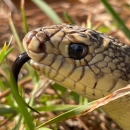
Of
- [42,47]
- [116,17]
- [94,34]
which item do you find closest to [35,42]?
[42,47]

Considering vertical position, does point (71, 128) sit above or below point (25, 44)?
below

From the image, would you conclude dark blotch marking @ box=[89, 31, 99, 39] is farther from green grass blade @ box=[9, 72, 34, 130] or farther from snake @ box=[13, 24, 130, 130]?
green grass blade @ box=[9, 72, 34, 130]

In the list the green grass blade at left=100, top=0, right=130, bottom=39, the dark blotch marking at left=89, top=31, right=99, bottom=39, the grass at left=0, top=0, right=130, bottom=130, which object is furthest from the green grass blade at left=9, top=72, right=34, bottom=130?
the green grass blade at left=100, top=0, right=130, bottom=39

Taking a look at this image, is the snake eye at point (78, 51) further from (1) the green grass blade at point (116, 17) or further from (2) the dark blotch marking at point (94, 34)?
(1) the green grass blade at point (116, 17)

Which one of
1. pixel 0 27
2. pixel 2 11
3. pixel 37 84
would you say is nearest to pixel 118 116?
pixel 37 84

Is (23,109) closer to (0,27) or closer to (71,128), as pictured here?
(71,128)

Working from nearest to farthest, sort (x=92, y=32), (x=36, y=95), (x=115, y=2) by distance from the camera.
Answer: (x=92, y=32) < (x=36, y=95) < (x=115, y=2)

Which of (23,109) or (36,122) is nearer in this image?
(23,109)

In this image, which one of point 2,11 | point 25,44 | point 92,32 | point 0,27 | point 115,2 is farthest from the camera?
point 115,2
